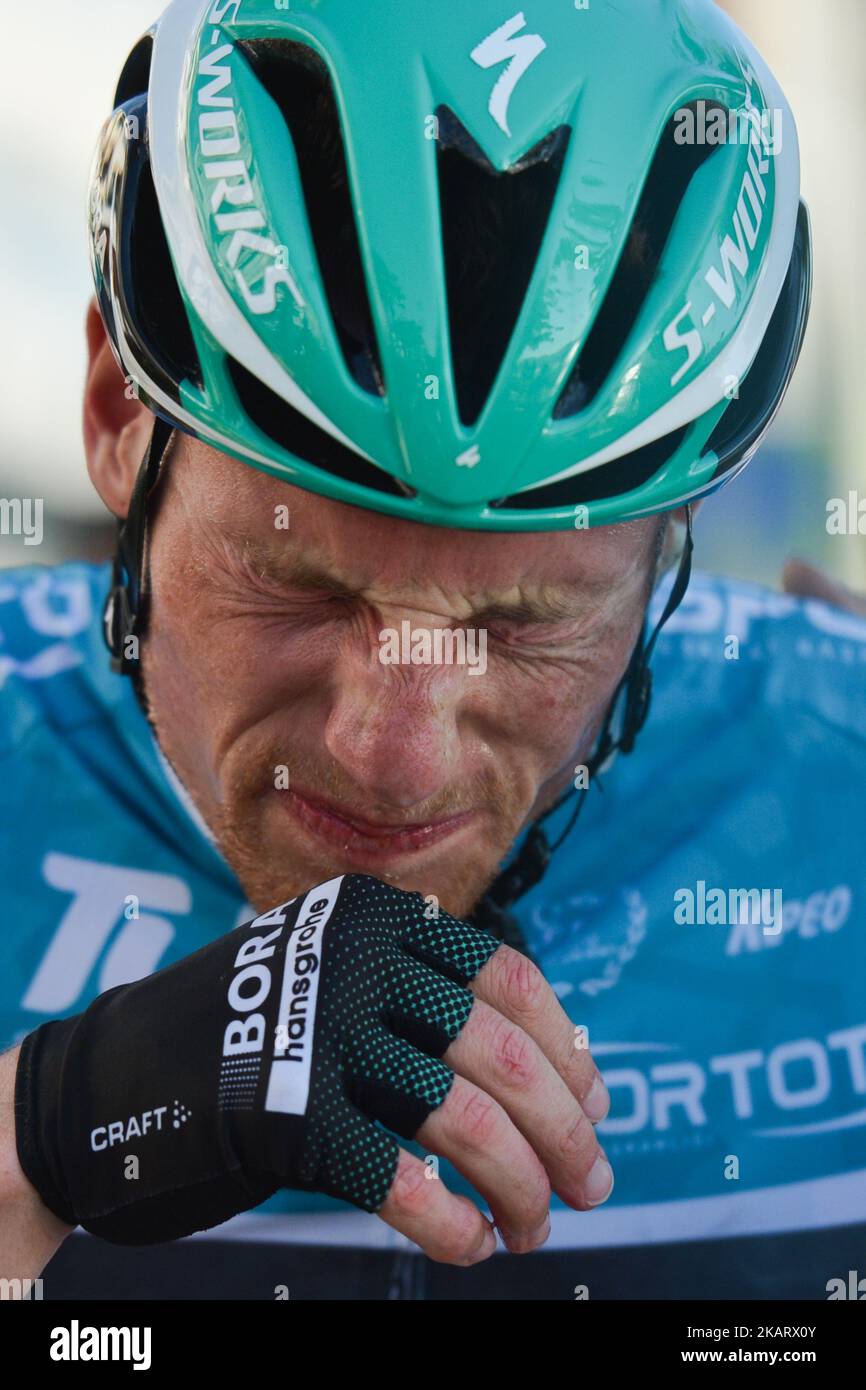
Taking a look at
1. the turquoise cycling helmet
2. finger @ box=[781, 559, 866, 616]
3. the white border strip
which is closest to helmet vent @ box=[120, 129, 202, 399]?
the turquoise cycling helmet

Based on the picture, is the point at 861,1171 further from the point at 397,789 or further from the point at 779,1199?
the point at 397,789

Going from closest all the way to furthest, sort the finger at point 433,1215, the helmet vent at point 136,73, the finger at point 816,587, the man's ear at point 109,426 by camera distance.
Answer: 1. the finger at point 433,1215
2. the helmet vent at point 136,73
3. the man's ear at point 109,426
4. the finger at point 816,587

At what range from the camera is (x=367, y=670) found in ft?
3.82

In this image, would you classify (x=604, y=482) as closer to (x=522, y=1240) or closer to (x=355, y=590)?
(x=355, y=590)

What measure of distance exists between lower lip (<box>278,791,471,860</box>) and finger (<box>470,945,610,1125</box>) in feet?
0.62

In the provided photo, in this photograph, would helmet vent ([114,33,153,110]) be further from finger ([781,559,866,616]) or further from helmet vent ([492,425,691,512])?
finger ([781,559,866,616])

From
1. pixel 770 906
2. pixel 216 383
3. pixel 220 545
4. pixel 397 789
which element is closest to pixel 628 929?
pixel 770 906

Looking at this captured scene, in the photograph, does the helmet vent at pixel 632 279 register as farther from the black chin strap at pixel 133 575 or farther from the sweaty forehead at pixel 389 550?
the black chin strap at pixel 133 575

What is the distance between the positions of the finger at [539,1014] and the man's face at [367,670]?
0.59ft

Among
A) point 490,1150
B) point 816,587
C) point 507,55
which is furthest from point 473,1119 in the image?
point 816,587

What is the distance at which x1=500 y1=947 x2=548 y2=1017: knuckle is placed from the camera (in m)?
1.11

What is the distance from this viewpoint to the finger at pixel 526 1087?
3.49 feet

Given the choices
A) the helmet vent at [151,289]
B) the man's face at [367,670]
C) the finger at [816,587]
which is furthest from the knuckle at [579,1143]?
the finger at [816,587]

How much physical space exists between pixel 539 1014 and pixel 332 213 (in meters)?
0.72
